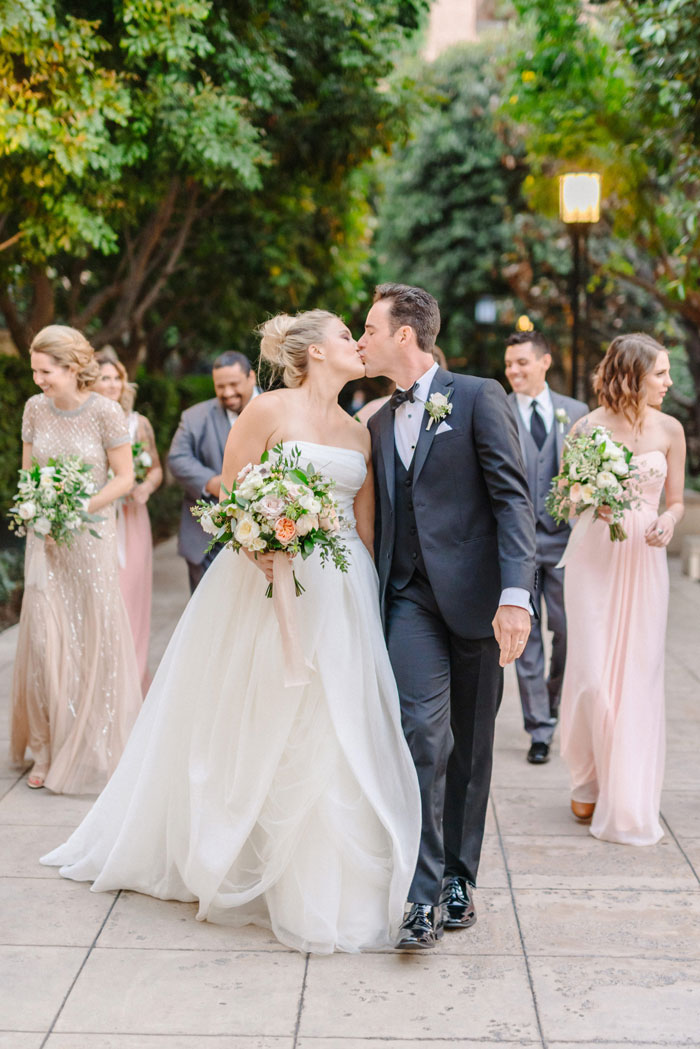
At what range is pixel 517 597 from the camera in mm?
4238

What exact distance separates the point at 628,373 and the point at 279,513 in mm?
2268

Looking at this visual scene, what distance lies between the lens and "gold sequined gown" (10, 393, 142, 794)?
6359 millimetres

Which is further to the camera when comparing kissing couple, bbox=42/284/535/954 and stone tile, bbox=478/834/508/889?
stone tile, bbox=478/834/508/889

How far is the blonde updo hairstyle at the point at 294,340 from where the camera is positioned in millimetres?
4680

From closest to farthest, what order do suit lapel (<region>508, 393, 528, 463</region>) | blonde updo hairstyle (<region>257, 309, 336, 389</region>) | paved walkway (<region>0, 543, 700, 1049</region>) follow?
paved walkway (<region>0, 543, 700, 1049</region>)
blonde updo hairstyle (<region>257, 309, 336, 389</region>)
suit lapel (<region>508, 393, 528, 463</region>)

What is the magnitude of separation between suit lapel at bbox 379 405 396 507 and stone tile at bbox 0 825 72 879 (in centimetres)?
215

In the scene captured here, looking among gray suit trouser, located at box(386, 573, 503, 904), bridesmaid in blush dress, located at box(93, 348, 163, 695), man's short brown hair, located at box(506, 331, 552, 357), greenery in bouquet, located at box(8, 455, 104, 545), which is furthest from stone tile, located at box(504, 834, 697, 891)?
bridesmaid in blush dress, located at box(93, 348, 163, 695)

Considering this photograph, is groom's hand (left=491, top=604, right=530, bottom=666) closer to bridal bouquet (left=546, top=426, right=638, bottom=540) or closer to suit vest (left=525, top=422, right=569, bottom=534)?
bridal bouquet (left=546, top=426, right=638, bottom=540)

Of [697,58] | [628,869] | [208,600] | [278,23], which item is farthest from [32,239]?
[628,869]

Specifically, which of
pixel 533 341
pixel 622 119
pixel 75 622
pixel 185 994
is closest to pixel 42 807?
pixel 75 622

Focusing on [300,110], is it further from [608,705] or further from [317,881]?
[317,881]

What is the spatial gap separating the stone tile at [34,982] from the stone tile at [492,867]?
67.3 inches

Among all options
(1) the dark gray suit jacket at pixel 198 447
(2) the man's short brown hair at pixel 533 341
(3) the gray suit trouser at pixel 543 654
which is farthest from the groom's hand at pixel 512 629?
(1) the dark gray suit jacket at pixel 198 447

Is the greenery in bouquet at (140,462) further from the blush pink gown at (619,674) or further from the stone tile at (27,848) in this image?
the blush pink gown at (619,674)
